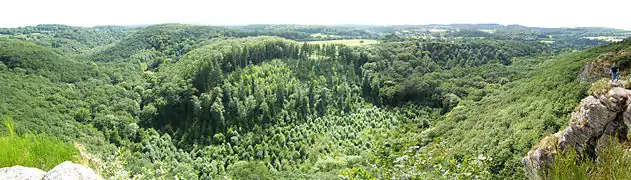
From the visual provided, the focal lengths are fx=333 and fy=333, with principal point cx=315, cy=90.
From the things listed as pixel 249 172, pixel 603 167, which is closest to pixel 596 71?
pixel 603 167

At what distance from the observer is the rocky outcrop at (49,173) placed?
647 centimetres

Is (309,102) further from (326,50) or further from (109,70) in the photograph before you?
(109,70)

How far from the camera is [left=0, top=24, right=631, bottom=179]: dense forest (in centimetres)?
4859

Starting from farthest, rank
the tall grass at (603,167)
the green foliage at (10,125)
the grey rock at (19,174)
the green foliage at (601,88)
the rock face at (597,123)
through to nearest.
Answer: the green foliage at (601,88)
the rock face at (597,123)
the green foliage at (10,125)
the grey rock at (19,174)
the tall grass at (603,167)

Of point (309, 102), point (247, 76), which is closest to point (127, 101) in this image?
point (247, 76)

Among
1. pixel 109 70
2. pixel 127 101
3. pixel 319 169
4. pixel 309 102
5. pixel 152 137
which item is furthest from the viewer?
pixel 109 70

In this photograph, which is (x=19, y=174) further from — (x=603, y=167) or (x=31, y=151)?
(x=603, y=167)

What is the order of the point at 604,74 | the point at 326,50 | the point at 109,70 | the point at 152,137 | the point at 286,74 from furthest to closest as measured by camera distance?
the point at 326,50 < the point at 109,70 < the point at 286,74 < the point at 152,137 < the point at 604,74

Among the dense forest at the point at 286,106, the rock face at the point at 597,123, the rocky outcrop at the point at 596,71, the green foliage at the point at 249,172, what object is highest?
the rocky outcrop at the point at 596,71

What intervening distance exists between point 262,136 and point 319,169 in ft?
57.2

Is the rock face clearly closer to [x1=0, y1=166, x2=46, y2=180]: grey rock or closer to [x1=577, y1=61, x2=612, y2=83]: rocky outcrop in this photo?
[x1=577, y1=61, x2=612, y2=83]: rocky outcrop

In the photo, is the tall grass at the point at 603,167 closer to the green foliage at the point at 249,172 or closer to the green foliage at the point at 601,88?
the green foliage at the point at 601,88

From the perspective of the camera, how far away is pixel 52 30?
651 ft

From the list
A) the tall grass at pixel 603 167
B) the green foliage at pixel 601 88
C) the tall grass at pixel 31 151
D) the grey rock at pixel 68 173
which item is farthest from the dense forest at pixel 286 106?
the tall grass at pixel 31 151
